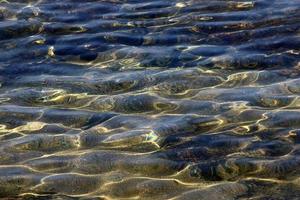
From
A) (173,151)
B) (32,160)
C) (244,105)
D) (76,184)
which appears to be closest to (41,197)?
(76,184)

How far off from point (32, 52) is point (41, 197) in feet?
13.5

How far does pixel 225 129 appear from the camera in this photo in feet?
18.1

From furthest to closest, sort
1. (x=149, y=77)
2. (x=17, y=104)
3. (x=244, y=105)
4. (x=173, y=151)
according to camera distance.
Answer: (x=149, y=77) → (x=17, y=104) → (x=244, y=105) → (x=173, y=151)

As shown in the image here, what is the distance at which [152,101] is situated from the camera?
6.30 meters

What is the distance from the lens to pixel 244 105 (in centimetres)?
604

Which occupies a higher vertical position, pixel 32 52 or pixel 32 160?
pixel 32 52

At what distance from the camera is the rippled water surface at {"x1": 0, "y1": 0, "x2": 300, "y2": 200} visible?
184 inches

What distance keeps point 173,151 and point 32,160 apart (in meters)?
1.36

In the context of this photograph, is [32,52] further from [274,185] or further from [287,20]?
[274,185]

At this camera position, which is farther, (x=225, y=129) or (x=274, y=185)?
(x=225, y=129)

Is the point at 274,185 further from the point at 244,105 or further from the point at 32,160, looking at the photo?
the point at 32,160

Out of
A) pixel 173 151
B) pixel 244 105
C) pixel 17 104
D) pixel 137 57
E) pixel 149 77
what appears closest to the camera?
pixel 173 151

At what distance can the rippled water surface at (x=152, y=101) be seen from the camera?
468cm

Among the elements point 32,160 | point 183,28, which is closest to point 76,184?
point 32,160
